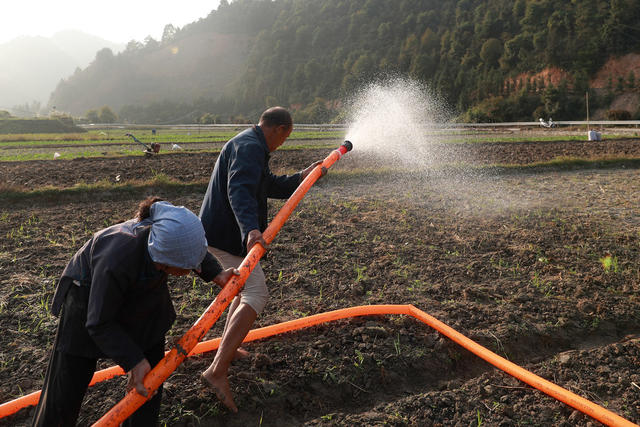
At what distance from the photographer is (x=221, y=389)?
9.66 feet

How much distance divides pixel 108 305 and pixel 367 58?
80.9 meters

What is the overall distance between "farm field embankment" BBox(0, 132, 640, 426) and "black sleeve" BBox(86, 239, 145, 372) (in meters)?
1.18

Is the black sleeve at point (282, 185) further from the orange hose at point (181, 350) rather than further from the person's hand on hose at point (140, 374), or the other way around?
the person's hand on hose at point (140, 374)

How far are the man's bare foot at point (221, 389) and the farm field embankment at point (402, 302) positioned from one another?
0.42 feet

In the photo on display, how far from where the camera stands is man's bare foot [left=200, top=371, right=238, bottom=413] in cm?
294

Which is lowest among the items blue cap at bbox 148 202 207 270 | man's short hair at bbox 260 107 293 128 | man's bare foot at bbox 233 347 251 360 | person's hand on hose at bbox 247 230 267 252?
man's bare foot at bbox 233 347 251 360

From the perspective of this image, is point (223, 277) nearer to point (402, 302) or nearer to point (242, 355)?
point (242, 355)

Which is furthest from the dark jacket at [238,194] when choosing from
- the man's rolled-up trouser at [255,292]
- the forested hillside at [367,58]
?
the forested hillside at [367,58]

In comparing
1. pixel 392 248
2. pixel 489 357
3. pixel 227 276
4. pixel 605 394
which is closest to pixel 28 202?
pixel 392 248

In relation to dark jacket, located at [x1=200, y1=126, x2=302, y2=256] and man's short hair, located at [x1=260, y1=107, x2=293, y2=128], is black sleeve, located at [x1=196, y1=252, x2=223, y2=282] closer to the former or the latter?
dark jacket, located at [x1=200, y1=126, x2=302, y2=256]

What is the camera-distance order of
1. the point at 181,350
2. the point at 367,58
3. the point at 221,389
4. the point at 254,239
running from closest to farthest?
the point at 181,350
the point at 254,239
the point at 221,389
the point at 367,58

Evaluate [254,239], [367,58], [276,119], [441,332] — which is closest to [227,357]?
[254,239]

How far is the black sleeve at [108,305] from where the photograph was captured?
1.95 meters

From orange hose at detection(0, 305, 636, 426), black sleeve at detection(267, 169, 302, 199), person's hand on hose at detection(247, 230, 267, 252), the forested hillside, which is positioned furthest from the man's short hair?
the forested hillside
